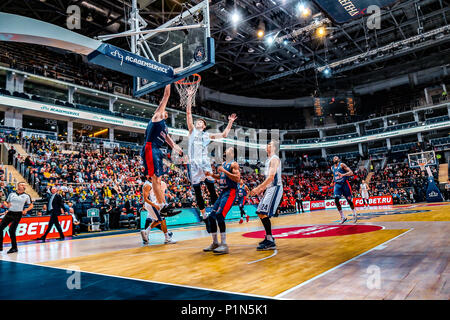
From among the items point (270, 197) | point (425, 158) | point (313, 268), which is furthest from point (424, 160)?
point (313, 268)

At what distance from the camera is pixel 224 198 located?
555cm

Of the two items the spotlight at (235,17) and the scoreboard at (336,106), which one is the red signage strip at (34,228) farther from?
the scoreboard at (336,106)

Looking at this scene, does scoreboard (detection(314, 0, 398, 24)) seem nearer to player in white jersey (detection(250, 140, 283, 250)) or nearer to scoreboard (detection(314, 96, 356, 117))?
player in white jersey (detection(250, 140, 283, 250))

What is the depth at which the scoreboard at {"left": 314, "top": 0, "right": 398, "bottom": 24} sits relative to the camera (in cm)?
610

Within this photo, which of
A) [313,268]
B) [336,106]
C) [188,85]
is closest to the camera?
[313,268]

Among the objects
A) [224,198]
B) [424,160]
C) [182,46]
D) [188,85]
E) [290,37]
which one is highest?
[290,37]

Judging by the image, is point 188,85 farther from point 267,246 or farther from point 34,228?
point 34,228

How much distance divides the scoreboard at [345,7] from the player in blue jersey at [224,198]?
382 cm

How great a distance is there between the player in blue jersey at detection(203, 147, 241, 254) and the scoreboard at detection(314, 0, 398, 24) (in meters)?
3.82

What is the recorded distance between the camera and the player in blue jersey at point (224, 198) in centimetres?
543

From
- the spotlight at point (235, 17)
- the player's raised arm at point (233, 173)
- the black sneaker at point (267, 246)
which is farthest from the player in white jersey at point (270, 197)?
the spotlight at point (235, 17)

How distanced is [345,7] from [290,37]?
19.4 meters

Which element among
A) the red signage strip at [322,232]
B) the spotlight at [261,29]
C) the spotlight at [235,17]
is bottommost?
the red signage strip at [322,232]

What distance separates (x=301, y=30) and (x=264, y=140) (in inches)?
835
